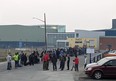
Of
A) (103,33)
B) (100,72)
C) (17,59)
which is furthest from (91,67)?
(103,33)

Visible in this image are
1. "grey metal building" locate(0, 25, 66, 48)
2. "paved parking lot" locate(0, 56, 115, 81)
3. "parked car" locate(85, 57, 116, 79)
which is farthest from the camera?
"grey metal building" locate(0, 25, 66, 48)

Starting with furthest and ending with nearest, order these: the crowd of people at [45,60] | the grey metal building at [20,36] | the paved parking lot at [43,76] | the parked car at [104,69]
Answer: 1. the grey metal building at [20,36]
2. the crowd of people at [45,60]
3. the paved parking lot at [43,76]
4. the parked car at [104,69]

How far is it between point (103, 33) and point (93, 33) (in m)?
3.17

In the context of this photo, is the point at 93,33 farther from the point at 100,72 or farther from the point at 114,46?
the point at 100,72

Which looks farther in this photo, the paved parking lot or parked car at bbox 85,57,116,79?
the paved parking lot

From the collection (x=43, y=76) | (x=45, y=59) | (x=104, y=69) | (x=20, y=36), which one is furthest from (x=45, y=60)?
(x=20, y=36)

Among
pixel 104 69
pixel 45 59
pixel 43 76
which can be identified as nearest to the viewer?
pixel 104 69

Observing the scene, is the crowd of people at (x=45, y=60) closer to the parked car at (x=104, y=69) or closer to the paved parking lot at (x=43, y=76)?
the paved parking lot at (x=43, y=76)

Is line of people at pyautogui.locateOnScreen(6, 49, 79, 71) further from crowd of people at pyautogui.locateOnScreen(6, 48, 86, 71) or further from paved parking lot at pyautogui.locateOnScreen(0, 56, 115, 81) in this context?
paved parking lot at pyautogui.locateOnScreen(0, 56, 115, 81)

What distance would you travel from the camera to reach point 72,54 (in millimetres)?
57375

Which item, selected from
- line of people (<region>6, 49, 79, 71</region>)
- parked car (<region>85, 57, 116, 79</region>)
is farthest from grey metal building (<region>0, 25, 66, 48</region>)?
parked car (<region>85, 57, 116, 79</region>)

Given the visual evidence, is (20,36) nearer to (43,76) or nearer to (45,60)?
(45,60)

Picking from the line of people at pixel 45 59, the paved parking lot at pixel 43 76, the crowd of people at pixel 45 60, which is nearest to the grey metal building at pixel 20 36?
the crowd of people at pixel 45 60

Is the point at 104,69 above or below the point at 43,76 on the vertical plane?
above
